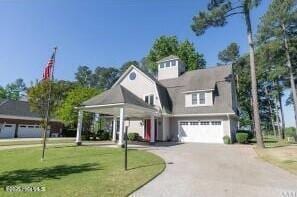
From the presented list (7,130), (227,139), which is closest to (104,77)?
(7,130)

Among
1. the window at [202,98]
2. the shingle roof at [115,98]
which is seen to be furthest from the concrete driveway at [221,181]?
the window at [202,98]

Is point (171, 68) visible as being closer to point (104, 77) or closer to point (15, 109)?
point (15, 109)

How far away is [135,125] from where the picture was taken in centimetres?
2652

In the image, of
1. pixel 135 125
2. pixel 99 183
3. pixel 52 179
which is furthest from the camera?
pixel 135 125

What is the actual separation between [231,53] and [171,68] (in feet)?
79.0

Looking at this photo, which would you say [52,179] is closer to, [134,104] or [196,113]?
[134,104]

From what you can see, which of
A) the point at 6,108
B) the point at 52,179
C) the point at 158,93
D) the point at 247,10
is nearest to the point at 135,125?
the point at 158,93

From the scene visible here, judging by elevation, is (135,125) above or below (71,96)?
below

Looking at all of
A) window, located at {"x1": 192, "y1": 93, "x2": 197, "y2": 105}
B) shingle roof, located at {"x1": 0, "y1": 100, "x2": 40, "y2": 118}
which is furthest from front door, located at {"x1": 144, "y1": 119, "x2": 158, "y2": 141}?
shingle roof, located at {"x1": 0, "y1": 100, "x2": 40, "y2": 118}

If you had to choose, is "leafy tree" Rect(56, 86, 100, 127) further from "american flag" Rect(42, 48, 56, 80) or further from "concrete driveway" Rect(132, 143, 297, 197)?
"concrete driveway" Rect(132, 143, 297, 197)

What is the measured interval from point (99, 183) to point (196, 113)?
56.3ft

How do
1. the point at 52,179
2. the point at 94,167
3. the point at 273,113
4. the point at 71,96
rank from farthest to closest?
the point at 273,113
the point at 71,96
the point at 94,167
the point at 52,179

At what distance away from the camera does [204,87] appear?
2408 cm

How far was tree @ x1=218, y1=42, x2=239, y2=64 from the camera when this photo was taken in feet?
158
